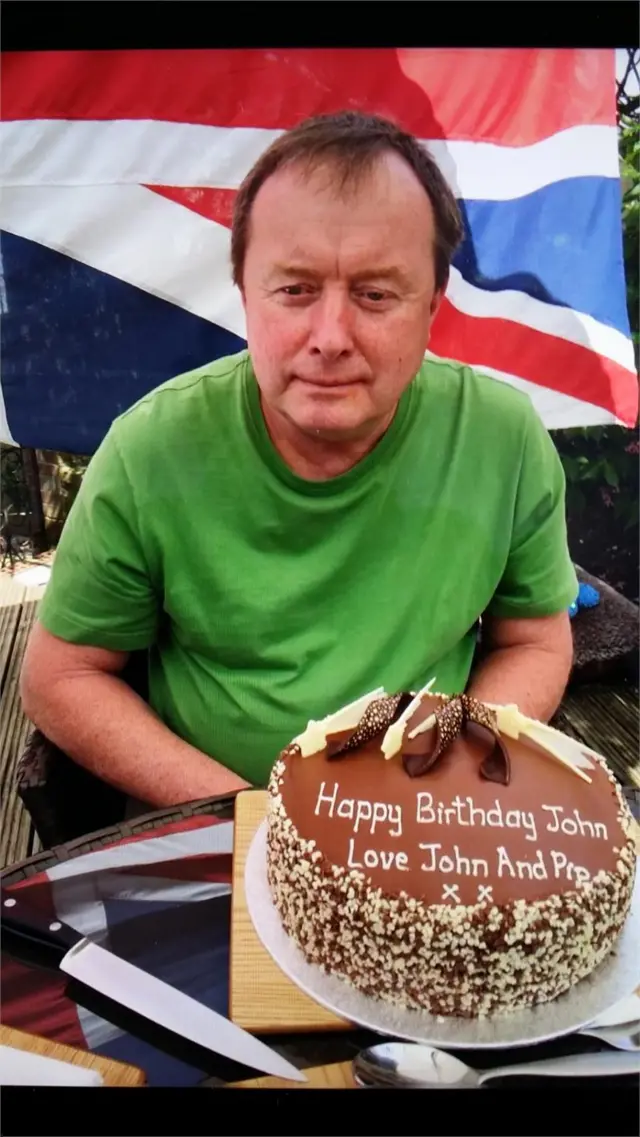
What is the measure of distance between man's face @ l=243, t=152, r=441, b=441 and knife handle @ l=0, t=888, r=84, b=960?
0.60 metres

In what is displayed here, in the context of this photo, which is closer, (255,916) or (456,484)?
(255,916)

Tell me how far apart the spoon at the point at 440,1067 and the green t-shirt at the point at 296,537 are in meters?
0.40

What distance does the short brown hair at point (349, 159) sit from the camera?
906 millimetres

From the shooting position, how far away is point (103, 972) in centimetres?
85

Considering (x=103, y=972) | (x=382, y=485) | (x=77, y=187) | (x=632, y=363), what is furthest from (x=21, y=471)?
(x=632, y=363)

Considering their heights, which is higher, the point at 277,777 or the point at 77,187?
the point at 77,187

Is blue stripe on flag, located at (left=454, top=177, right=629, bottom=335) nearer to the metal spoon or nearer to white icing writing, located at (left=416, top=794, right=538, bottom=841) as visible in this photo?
white icing writing, located at (left=416, top=794, right=538, bottom=841)

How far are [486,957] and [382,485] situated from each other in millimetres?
541

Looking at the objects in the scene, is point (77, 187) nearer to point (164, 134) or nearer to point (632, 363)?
point (164, 134)

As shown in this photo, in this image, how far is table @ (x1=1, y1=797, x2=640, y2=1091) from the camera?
0.78 meters

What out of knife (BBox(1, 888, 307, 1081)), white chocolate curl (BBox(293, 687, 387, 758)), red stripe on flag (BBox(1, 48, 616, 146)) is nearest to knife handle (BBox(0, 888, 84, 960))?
Answer: knife (BBox(1, 888, 307, 1081))

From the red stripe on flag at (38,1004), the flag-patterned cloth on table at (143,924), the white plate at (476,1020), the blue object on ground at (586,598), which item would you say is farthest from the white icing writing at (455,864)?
the blue object on ground at (586,598)

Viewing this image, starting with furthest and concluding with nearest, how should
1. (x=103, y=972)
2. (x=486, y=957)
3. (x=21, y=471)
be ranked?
(x=21, y=471), (x=103, y=972), (x=486, y=957)

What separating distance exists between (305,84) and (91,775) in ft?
2.97
